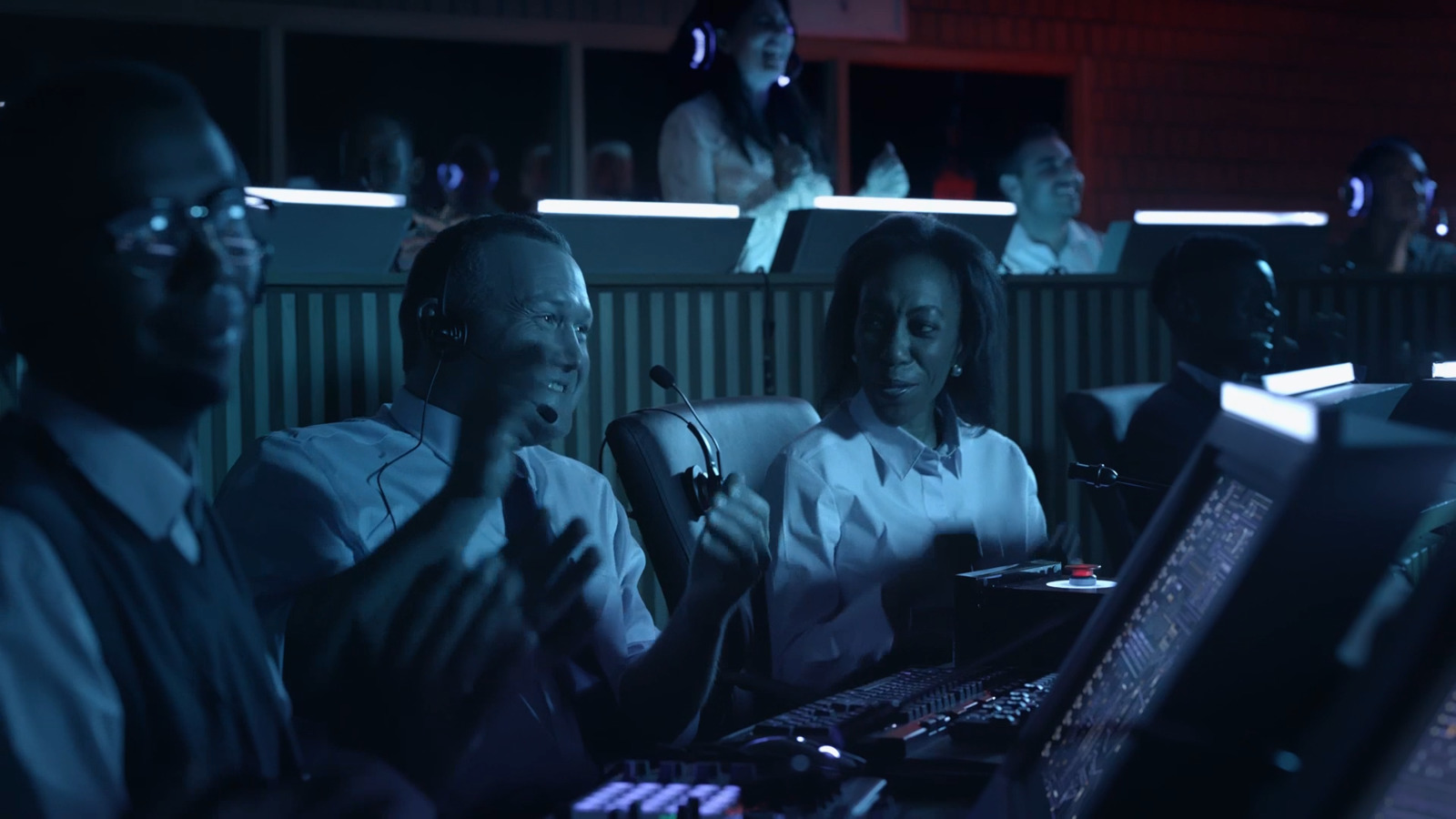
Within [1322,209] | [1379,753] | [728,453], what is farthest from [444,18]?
[1379,753]

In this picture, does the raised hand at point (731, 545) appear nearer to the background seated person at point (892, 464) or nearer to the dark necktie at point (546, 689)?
the dark necktie at point (546, 689)

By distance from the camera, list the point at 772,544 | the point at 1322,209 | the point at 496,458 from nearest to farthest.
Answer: the point at 496,458
the point at 772,544
the point at 1322,209

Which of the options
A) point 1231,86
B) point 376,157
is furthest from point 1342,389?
point 1231,86

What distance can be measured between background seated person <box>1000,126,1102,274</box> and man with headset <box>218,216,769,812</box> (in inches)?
126

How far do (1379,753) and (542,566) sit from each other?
2.45ft

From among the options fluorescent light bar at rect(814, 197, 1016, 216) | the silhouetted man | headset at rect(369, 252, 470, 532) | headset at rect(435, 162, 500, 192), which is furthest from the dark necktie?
headset at rect(435, 162, 500, 192)

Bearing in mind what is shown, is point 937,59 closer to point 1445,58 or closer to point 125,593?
point 1445,58

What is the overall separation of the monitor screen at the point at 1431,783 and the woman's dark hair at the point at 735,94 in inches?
147

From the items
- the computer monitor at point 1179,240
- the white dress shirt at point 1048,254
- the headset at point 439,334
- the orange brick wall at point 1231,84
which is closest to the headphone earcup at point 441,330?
the headset at point 439,334

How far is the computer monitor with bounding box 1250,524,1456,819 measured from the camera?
1.59 feet

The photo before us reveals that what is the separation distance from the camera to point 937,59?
22.4 feet

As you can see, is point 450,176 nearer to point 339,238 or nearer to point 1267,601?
point 339,238

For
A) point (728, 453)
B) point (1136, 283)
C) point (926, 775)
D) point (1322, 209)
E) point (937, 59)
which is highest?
point (937, 59)

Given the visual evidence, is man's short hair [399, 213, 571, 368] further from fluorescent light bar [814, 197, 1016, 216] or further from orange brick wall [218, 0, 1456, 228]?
orange brick wall [218, 0, 1456, 228]
